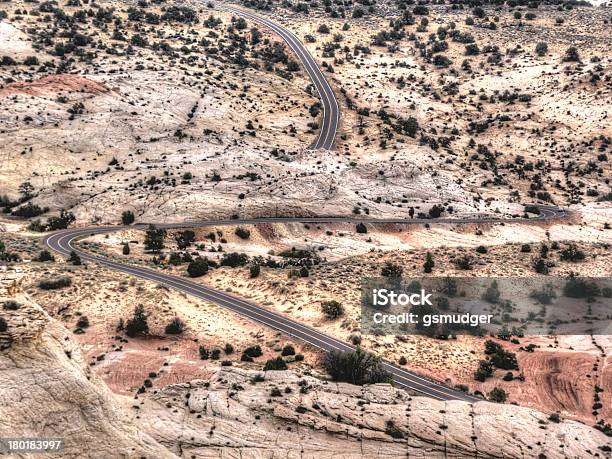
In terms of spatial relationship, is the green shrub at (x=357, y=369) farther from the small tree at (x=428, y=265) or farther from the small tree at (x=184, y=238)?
the small tree at (x=184, y=238)

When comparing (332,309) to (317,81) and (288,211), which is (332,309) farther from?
(317,81)

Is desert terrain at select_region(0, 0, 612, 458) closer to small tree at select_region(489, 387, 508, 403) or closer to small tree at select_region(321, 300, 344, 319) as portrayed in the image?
small tree at select_region(489, 387, 508, 403)

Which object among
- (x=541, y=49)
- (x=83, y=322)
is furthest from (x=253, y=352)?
(x=541, y=49)

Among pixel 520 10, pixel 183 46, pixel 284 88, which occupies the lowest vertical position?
pixel 284 88

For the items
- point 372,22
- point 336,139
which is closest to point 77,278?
point 336,139

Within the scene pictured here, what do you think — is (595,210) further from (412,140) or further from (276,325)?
(276,325)

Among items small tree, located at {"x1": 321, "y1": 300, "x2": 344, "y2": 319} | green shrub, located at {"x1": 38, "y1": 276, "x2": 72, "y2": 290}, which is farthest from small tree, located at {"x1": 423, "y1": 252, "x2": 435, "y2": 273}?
green shrub, located at {"x1": 38, "y1": 276, "x2": 72, "y2": 290}
